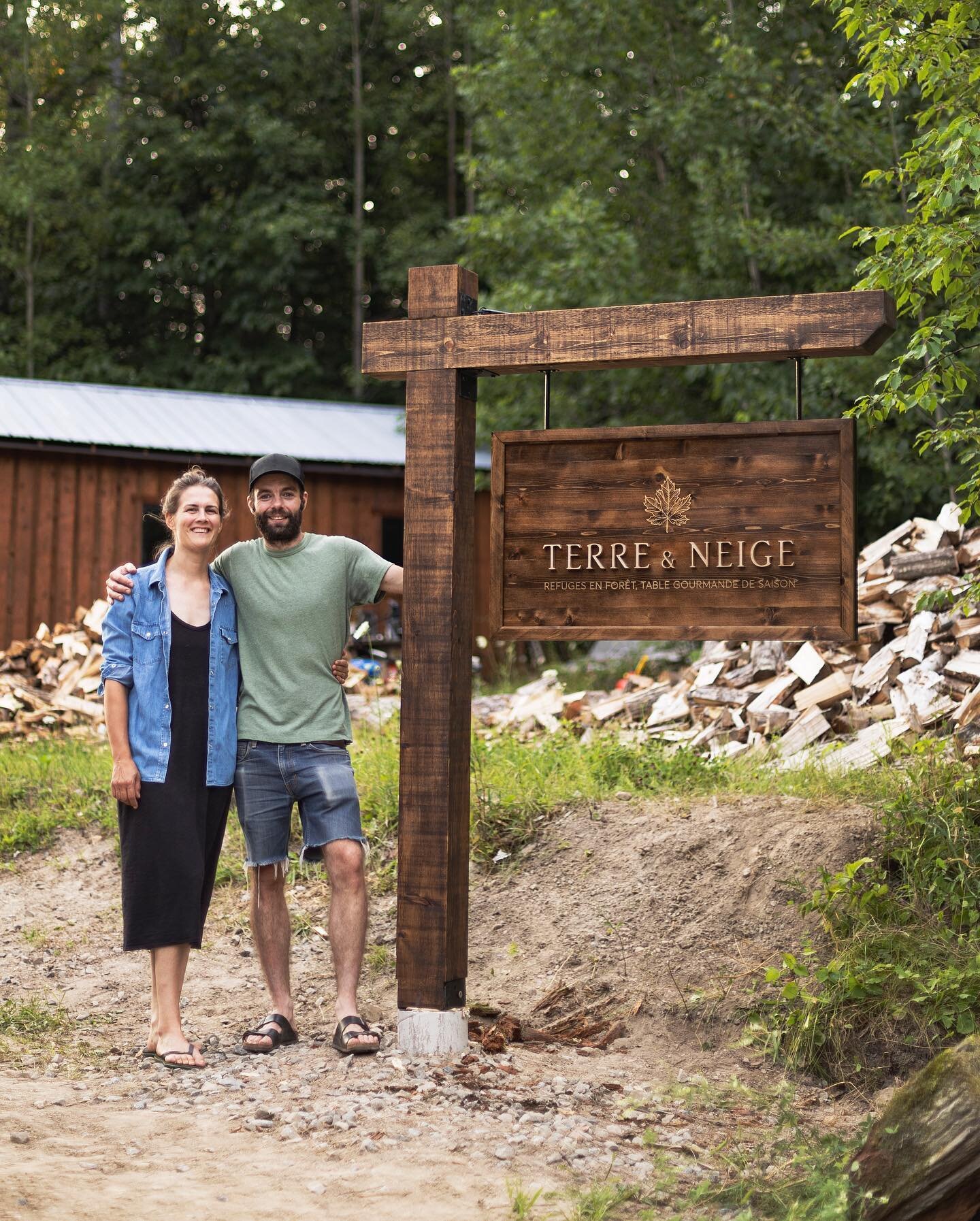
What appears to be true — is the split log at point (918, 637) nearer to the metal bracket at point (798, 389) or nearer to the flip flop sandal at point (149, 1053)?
the metal bracket at point (798, 389)

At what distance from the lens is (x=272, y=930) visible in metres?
4.96

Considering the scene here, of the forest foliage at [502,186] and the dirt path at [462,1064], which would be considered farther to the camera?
the forest foliage at [502,186]

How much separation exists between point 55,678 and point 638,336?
8715 millimetres

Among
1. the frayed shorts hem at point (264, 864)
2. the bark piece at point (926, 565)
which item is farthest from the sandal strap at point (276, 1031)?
the bark piece at point (926, 565)

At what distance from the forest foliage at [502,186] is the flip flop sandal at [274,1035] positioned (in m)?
3.52

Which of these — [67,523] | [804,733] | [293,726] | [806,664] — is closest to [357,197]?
[67,523]

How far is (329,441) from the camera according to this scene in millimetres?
16422

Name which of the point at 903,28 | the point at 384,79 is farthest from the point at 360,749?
the point at 384,79

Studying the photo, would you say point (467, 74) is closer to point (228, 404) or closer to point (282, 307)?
point (228, 404)

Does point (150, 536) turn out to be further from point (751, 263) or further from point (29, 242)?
point (29, 242)

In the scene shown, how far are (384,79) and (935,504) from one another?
55.7ft

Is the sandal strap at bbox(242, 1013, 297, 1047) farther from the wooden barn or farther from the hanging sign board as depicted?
the wooden barn

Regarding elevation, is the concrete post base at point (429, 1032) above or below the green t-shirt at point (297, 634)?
below

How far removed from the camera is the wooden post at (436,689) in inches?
191
